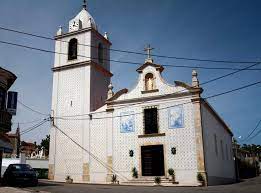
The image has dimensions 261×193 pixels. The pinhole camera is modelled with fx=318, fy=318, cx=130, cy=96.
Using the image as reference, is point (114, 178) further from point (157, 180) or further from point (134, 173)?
point (157, 180)

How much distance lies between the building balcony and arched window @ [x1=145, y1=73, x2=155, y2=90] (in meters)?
11.9

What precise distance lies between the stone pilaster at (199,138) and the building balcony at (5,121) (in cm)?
1324

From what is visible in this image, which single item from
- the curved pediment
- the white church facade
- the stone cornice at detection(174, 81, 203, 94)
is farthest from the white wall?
the curved pediment

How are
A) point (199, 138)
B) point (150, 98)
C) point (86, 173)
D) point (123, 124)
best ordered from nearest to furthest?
point (199, 138)
point (150, 98)
point (123, 124)
point (86, 173)

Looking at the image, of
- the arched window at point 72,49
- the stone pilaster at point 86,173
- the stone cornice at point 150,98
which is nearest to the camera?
the stone cornice at point 150,98

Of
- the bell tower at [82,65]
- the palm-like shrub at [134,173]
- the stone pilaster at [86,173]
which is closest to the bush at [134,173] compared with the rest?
the palm-like shrub at [134,173]

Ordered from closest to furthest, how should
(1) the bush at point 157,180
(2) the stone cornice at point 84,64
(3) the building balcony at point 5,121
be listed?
(3) the building balcony at point 5,121
(1) the bush at point 157,180
(2) the stone cornice at point 84,64

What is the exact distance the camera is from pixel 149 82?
27.6m

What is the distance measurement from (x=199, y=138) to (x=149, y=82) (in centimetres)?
674

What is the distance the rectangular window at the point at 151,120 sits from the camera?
85.6ft

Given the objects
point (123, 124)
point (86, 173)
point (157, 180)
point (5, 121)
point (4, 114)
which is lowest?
point (157, 180)

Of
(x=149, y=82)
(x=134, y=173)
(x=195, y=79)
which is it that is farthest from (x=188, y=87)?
(x=134, y=173)

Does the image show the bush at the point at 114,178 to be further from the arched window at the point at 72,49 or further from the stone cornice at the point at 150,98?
the arched window at the point at 72,49

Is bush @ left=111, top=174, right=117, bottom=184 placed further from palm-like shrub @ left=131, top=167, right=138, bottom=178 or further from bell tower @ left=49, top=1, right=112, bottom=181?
bell tower @ left=49, top=1, right=112, bottom=181
